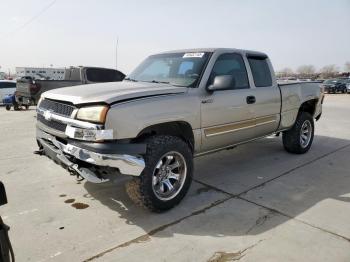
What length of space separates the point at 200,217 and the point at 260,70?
9.26 feet

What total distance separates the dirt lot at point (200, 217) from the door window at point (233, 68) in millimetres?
1425

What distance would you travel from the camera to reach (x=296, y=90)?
623 cm

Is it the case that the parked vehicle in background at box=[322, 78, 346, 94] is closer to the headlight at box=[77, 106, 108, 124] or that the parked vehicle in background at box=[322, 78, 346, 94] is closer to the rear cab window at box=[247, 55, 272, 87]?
the rear cab window at box=[247, 55, 272, 87]

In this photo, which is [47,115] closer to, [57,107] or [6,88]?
[57,107]

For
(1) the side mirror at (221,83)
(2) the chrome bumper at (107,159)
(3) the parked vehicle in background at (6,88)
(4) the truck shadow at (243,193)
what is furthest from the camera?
(3) the parked vehicle in background at (6,88)

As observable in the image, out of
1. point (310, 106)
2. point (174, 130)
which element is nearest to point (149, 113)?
point (174, 130)

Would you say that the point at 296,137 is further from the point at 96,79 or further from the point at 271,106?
the point at 96,79

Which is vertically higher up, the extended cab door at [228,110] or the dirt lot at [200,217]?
the extended cab door at [228,110]

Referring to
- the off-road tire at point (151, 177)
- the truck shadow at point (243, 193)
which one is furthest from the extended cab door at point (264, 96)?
the off-road tire at point (151, 177)

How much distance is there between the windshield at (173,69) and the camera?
4.46 metres

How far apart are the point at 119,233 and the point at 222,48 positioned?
292 cm

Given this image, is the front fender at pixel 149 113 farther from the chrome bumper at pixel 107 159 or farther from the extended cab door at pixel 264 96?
the extended cab door at pixel 264 96

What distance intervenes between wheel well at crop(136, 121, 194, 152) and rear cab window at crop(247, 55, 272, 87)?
166 centimetres

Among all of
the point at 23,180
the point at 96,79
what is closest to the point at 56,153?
the point at 23,180
